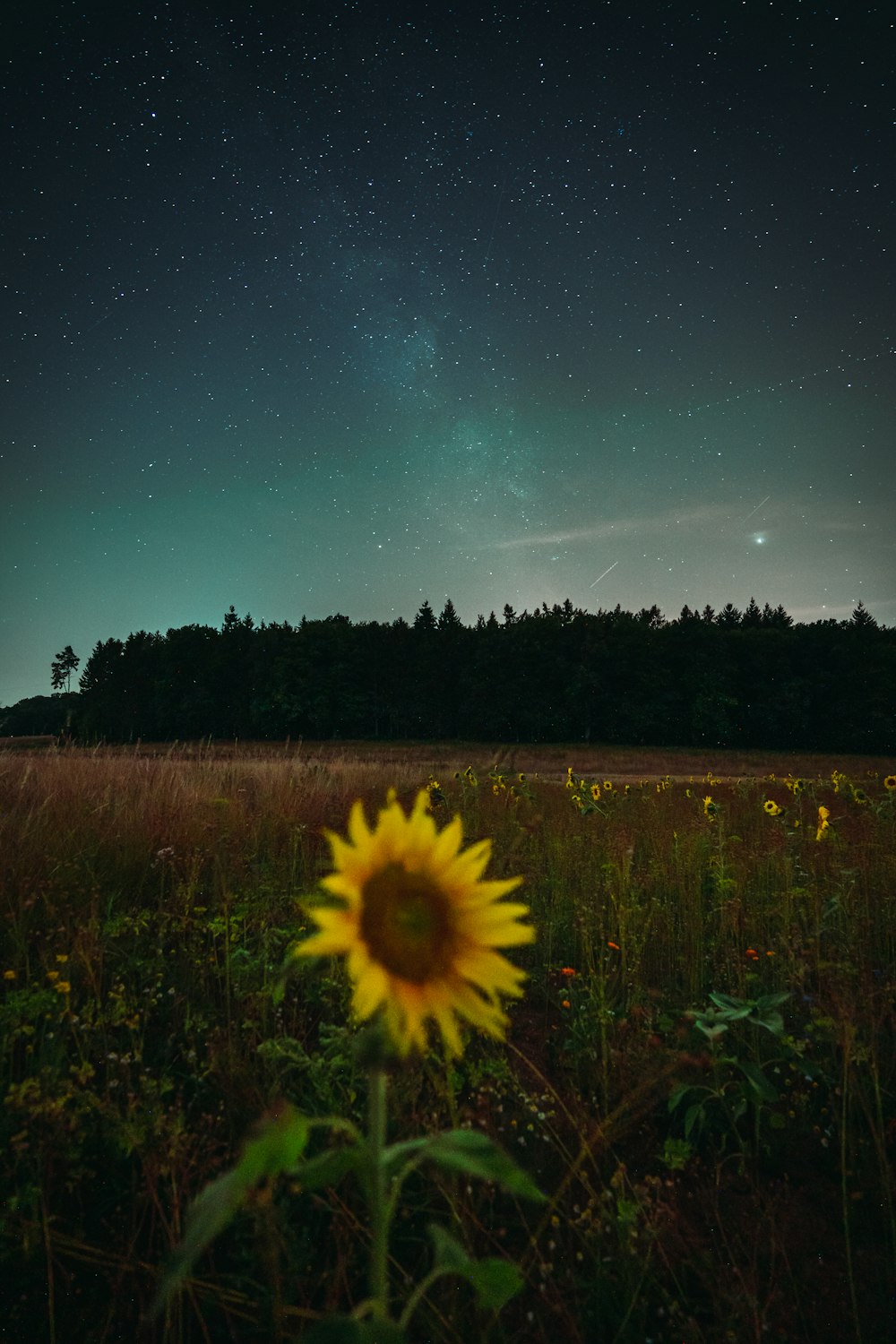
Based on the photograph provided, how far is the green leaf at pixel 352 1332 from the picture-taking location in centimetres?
66

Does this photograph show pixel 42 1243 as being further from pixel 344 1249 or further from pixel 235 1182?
pixel 235 1182

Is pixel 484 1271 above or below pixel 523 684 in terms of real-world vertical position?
below

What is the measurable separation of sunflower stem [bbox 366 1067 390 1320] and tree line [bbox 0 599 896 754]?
47.4 meters

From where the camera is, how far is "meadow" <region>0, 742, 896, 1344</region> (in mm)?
1629

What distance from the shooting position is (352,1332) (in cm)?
67

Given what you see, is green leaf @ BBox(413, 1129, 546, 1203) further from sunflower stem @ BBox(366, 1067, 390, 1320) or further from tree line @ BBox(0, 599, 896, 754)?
tree line @ BBox(0, 599, 896, 754)

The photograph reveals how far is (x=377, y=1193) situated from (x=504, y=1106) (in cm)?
184

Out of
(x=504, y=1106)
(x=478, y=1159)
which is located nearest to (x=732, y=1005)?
(x=504, y=1106)

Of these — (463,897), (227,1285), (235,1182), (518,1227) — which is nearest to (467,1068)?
(518,1227)

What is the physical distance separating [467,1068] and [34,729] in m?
67.9

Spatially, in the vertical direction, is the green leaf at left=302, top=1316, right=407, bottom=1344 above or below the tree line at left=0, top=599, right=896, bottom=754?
below

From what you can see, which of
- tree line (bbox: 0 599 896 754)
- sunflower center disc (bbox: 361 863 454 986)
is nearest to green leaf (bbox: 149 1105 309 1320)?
sunflower center disc (bbox: 361 863 454 986)

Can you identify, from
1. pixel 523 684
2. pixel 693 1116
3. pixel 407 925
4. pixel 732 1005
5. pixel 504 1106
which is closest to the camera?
pixel 407 925

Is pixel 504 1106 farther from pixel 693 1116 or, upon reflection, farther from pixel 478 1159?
pixel 478 1159
